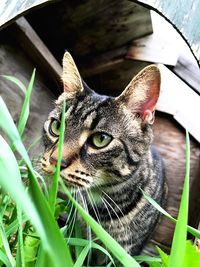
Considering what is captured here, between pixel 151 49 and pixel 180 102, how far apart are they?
1.05 feet

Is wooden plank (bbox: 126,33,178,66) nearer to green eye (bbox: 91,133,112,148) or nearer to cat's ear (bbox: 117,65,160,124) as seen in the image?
cat's ear (bbox: 117,65,160,124)

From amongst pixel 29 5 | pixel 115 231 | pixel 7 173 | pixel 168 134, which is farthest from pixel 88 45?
pixel 7 173

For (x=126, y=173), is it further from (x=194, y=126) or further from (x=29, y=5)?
(x=194, y=126)

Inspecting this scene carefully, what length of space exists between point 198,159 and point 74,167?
1.07m

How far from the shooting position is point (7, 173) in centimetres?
48

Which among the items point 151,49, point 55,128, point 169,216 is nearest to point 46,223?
point 169,216

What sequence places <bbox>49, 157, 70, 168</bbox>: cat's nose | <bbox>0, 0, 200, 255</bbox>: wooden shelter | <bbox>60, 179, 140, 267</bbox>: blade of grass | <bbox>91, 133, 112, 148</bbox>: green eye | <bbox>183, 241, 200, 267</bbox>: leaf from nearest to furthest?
<bbox>60, 179, 140, 267</bbox>: blade of grass < <bbox>183, 241, 200, 267</bbox>: leaf < <bbox>49, 157, 70, 168</bbox>: cat's nose < <bbox>91, 133, 112, 148</bbox>: green eye < <bbox>0, 0, 200, 255</bbox>: wooden shelter

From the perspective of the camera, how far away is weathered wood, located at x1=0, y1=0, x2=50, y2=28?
55.0 inches

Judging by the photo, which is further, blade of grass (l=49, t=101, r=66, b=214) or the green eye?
the green eye

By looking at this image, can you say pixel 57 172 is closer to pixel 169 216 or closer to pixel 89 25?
pixel 169 216

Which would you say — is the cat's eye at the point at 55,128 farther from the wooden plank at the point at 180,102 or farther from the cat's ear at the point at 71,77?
the wooden plank at the point at 180,102

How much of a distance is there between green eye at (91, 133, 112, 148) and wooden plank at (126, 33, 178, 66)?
0.99 meters

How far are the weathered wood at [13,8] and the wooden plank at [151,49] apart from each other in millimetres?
1001

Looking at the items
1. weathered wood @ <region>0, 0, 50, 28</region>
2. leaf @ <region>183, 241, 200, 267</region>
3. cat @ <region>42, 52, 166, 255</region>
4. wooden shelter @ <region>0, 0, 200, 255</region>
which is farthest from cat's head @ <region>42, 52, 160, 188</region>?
wooden shelter @ <region>0, 0, 200, 255</region>
